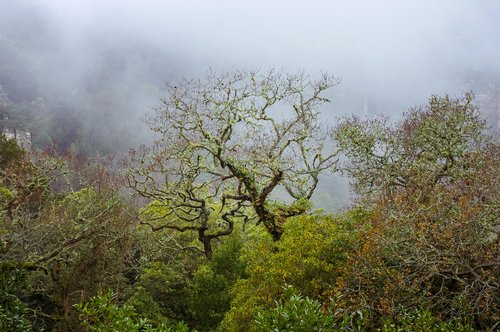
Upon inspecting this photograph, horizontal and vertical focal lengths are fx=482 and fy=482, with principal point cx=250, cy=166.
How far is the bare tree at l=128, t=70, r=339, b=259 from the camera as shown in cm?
1562

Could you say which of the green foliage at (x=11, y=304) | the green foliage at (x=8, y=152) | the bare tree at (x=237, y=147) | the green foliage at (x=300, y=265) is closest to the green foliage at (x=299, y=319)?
the green foliage at (x=11, y=304)

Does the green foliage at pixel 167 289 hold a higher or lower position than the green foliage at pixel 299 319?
higher

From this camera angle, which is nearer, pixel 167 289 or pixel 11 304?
pixel 11 304

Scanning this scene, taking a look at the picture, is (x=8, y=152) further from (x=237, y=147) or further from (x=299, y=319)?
(x=299, y=319)

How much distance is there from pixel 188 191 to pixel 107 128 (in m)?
86.5

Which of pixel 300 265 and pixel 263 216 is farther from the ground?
pixel 263 216

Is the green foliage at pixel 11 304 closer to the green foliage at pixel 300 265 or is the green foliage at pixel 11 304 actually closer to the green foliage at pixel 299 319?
the green foliage at pixel 299 319

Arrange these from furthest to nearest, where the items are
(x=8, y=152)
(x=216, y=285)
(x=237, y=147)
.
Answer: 1. (x=8, y=152)
2. (x=237, y=147)
3. (x=216, y=285)

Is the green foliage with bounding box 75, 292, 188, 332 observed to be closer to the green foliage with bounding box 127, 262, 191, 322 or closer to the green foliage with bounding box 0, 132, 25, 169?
the green foliage with bounding box 127, 262, 191, 322

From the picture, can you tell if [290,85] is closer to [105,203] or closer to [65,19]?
[105,203]

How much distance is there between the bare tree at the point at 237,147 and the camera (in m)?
15.6

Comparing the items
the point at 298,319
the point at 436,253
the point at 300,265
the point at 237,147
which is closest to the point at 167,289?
the point at 237,147

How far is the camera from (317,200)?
6806 cm

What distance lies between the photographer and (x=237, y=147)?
16734 mm
